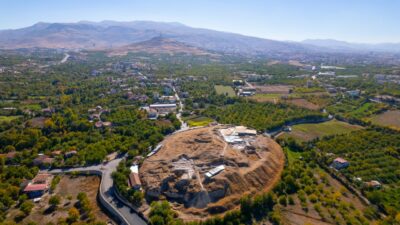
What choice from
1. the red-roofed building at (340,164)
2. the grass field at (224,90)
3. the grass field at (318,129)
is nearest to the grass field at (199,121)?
the grass field at (318,129)

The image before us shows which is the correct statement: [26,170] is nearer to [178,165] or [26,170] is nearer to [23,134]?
[23,134]

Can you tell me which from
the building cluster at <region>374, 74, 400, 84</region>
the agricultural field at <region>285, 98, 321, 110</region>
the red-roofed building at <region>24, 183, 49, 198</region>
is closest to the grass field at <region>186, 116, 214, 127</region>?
the agricultural field at <region>285, 98, 321, 110</region>

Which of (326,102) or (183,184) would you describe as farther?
(326,102)

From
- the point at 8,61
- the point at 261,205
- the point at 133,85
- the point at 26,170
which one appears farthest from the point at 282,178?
the point at 8,61

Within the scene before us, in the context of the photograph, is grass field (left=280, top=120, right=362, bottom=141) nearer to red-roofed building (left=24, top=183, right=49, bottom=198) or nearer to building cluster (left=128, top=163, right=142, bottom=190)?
building cluster (left=128, top=163, right=142, bottom=190)

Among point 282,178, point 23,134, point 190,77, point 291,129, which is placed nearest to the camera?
point 282,178
